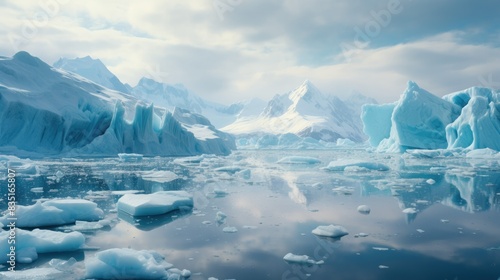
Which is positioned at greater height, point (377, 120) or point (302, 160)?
point (377, 120)

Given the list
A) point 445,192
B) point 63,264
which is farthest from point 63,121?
point 445,192

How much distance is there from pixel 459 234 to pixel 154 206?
6572mm

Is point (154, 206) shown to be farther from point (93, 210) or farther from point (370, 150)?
point (370, 150)

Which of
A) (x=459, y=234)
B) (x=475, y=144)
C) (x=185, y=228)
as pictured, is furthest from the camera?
(x=475, y=144)

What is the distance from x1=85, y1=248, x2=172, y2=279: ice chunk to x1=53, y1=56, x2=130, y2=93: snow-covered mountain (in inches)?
3681

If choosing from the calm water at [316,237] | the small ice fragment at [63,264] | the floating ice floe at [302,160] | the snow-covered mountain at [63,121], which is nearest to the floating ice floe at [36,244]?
the calm water at [316,237]

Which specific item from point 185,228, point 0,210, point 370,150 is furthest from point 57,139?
point 370,150

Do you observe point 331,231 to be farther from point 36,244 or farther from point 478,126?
A: point 478,126

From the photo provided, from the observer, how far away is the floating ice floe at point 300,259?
17.4 feet

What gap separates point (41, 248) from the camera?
5.88 metres

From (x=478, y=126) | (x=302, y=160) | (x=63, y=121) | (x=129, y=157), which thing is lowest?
(x=302, y=160)

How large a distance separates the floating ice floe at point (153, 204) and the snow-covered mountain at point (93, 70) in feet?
293

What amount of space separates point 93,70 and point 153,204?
101m

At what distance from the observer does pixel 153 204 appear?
8.72 metres
